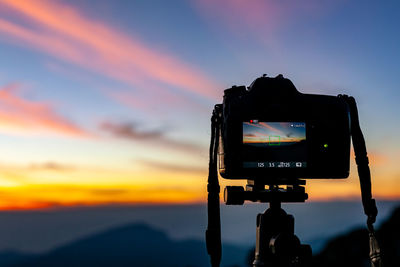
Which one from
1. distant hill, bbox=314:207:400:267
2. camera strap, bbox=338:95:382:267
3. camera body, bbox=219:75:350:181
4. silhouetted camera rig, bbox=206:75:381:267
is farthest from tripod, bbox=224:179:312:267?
distant hill, bbox=314:207:400:267

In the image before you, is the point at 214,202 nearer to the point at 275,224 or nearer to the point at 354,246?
the point at 275,224

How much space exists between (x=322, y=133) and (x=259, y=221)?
0.88 metres

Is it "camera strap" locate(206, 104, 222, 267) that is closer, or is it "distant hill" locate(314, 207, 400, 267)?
"camera strap" locate(206, 104, 222, 267)

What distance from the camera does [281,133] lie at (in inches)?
155

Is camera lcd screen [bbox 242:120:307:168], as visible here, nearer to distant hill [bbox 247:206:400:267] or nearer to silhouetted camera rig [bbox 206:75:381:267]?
silhouetted camera rig [bbox 206:75:381:267]

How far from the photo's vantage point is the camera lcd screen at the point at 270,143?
3916mm

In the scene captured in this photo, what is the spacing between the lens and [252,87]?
4.07 meters

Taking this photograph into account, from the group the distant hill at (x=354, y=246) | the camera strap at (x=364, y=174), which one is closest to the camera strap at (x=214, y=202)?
the camera strap at (x=364, y=174)

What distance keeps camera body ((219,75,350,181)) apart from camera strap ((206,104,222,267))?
70 millimetres

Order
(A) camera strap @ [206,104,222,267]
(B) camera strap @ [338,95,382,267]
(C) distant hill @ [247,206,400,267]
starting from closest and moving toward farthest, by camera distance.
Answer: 1. (A) camera strap @ [206,104,222,267]
2. (B) camera strap @ [338,95,382,267]
3. (C) distant hill @ [247,206,400,267]

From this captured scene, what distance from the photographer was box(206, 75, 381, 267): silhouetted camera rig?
12.8 feet

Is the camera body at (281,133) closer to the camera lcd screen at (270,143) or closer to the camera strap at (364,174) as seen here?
the camera lcd screen at (270,143)

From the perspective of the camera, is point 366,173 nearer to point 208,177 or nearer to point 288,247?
point 288,247

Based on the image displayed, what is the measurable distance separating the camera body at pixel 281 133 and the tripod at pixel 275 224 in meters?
0.11
